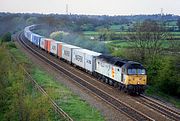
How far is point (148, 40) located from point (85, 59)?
1663 centimetres

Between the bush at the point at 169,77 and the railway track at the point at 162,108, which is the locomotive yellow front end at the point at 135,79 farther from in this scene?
the bush at the point at 169,77

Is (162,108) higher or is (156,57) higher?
(156,57)

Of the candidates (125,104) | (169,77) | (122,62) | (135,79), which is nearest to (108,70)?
(122,62)

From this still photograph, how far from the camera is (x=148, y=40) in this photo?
61.0 metres

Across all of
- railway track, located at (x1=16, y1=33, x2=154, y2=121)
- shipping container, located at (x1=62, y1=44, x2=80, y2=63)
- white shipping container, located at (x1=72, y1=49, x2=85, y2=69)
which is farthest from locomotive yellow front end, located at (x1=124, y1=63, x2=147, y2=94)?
shipping container, located at (x1=62, y1=44, x2=80, y2=63)

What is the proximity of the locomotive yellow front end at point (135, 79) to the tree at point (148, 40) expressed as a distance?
61.0ft

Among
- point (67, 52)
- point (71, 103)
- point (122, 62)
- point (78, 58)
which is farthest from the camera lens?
point (67, 52)

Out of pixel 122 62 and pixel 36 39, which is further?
pixel 36 39

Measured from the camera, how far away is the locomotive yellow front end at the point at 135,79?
34.7 metres

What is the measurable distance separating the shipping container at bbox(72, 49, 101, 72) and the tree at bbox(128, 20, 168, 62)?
9726 millimetres

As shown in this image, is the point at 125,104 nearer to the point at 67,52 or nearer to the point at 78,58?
the point at 78,58

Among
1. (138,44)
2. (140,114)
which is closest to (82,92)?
(140,114)

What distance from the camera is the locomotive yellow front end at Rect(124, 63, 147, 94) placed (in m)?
34.7

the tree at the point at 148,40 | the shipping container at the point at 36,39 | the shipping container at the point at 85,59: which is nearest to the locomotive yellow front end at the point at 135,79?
the shipping container at the point at 85,59
